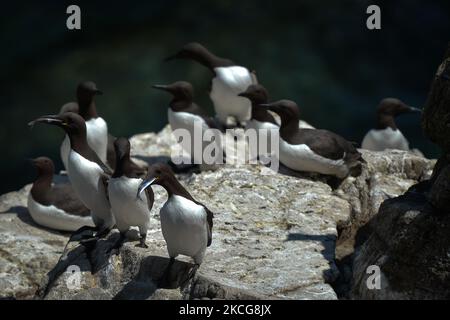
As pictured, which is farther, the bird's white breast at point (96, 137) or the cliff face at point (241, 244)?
the bird's white breast at point (96, 137)

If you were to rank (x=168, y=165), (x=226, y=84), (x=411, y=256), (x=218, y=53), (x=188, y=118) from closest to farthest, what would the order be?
(x=411, y=256) < (x=168, y=165) < (x=188, y=118) < (x=226, y=84) < (x=218, y=53)

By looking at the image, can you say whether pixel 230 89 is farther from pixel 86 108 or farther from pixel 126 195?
pixel 126 195

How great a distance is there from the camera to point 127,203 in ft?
29.4

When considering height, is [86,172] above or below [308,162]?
above

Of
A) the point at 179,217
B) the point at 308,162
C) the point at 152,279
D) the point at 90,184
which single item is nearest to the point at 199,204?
the point at 179,217

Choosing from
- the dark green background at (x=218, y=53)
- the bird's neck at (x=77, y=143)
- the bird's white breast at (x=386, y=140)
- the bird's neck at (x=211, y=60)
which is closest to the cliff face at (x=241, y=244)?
the bird's neck at (x=77, y=143)

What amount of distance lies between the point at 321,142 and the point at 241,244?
8.12 feet

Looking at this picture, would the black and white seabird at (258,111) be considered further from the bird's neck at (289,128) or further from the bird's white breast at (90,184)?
the bird's white breast at (90,184)

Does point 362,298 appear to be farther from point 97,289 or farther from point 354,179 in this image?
point 354,179

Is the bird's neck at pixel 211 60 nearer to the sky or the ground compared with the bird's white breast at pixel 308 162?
nearer to the sky

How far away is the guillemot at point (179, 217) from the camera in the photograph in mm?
8328

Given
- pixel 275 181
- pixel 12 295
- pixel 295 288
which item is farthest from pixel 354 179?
pixel 12 295

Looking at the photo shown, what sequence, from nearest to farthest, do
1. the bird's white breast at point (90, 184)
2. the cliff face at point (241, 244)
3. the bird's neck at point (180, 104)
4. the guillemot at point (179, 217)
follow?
1. the guillemot at point (179, 217)
2. the cliff face at point (241, 244)
3. the bird's white breast at point (90, 184)
4. the bird's neck at point (180, 104)

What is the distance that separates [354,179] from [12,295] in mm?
3883
